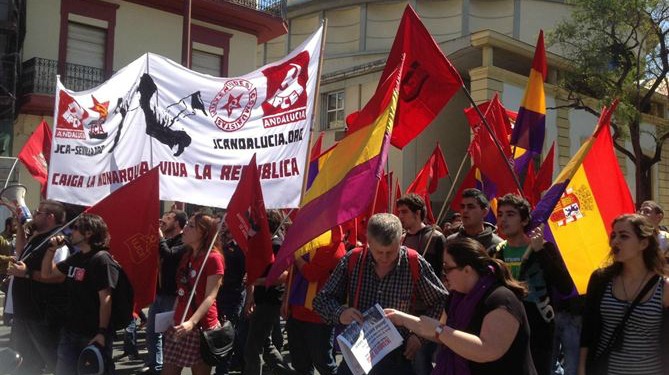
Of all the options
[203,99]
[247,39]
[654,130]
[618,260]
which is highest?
[247,39]

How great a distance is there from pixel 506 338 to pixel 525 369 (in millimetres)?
232

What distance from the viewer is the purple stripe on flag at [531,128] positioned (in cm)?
679

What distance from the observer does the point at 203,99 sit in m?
7.01

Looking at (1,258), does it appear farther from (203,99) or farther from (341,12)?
(341,12)

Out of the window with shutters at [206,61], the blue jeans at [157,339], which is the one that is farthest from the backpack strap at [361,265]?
the window with shutters at [206,61]

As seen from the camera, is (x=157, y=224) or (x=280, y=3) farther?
(x=280, y=3)

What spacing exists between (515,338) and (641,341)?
0.94 meters

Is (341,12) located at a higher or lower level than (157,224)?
higher

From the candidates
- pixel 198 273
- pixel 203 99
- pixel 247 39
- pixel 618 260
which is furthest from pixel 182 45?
pixel 618 260

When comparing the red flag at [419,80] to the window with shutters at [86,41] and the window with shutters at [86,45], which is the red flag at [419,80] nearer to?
the window with shutters at [86,41]

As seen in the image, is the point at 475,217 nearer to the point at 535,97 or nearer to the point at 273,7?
the point at 535,97

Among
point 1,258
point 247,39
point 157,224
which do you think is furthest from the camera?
point 247,39

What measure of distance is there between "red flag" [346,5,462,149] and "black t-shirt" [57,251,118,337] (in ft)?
7.34

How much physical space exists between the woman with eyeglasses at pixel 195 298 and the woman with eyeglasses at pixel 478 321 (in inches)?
82.0
